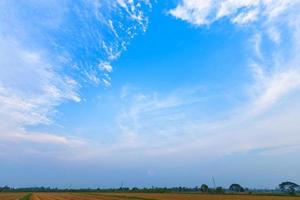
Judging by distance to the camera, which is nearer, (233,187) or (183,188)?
(233,187)

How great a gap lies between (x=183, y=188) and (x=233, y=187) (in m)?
32.4

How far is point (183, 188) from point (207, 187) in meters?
48.7

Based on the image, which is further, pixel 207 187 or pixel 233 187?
pixel 233 187

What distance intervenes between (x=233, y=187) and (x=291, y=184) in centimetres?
3140

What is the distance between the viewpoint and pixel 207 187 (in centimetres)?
15275

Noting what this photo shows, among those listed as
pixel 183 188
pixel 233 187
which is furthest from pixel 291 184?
pixel 183 188

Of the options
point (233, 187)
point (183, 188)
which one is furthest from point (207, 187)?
point (183, 188)

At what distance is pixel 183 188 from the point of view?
19950cm

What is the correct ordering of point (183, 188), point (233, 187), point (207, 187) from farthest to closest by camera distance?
point (183, 188) → point (233, 187) → point (207, 187)

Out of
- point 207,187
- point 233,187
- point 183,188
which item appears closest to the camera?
point 207,187

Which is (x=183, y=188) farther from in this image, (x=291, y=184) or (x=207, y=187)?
(x=291, y=184)

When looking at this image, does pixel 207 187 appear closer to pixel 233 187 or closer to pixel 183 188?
pixel 233 187

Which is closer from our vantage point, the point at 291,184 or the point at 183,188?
the point at 291,184

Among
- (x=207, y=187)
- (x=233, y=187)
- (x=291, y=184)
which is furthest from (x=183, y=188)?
(x=291, y=184)
